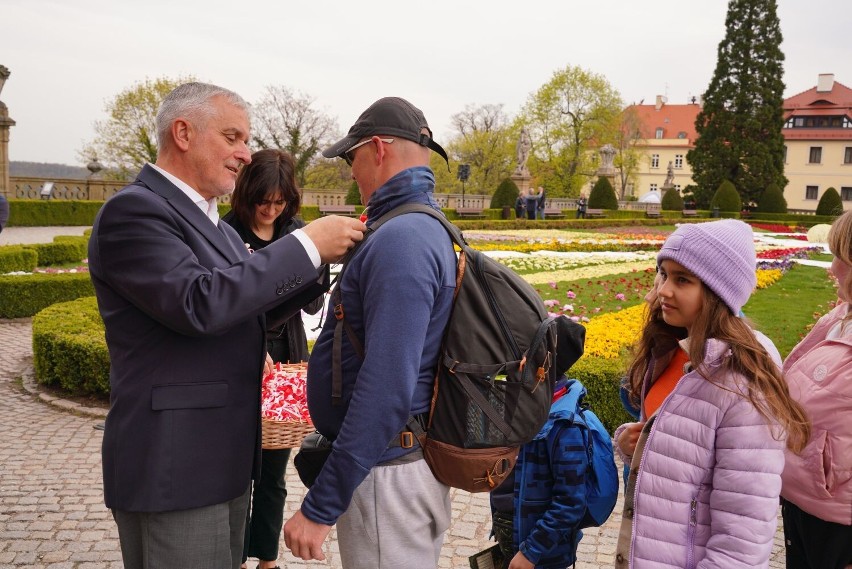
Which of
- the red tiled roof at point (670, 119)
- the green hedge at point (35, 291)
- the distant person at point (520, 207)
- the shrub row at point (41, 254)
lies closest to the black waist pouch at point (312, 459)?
the green hedge at point (35, 291)

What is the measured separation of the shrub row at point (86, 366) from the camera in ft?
18.3

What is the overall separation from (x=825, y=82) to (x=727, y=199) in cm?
3023

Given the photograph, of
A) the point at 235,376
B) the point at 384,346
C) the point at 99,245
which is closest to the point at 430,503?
the point at 384,346

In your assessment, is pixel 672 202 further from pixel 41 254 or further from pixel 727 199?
pixel 41 254

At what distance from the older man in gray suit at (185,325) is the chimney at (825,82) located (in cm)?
7034

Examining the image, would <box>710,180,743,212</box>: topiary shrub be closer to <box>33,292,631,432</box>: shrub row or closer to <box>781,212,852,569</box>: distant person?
<box>33,292,631,432</box>: shrub row

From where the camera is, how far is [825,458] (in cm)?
240

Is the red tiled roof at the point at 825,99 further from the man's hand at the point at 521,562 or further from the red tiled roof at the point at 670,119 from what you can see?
the man's hand at the point at 521,562

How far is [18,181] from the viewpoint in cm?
2939

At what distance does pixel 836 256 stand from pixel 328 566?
2801 millimetres

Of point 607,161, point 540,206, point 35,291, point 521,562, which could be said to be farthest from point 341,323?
point 607,161

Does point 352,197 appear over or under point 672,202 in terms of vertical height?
under

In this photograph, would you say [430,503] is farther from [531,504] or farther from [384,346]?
[531,504]

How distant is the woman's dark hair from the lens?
360 cm
